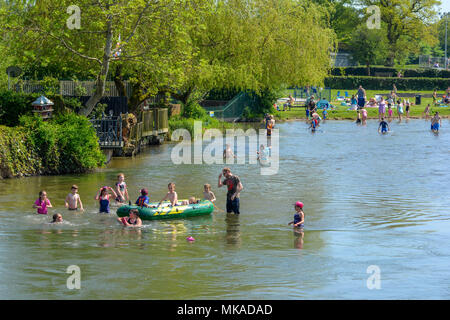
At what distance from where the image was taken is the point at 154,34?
101 feet

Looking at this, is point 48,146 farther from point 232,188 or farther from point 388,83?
point 388,83

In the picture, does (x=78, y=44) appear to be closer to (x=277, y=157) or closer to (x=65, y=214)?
(x=277, y=157)

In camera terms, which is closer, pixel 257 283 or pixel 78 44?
pixel 257 283

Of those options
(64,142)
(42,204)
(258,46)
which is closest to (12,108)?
(64,142)

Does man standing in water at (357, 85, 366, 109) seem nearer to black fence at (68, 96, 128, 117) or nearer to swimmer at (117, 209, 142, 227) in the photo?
black fence at (68, 96, 128, 117)

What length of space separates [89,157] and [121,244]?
39.8 ft

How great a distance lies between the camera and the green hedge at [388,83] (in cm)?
8175

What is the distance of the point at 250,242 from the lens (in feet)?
59.2

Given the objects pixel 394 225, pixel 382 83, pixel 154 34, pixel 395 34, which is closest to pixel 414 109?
pixel 382 83

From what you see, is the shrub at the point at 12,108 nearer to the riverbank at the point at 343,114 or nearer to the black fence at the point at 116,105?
the black fence at the point at 116,105

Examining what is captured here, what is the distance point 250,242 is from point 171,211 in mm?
3480

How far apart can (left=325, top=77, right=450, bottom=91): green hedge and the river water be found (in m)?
51.8

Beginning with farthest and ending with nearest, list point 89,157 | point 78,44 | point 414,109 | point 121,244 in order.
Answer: point 414,109 < point 78,44 < point 89,157 < point 121,244
